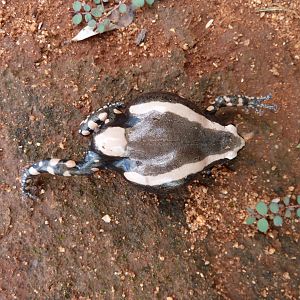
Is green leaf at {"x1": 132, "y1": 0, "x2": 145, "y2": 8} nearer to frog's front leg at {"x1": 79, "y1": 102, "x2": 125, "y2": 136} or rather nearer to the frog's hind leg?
frog's front leg at {"x1": 79, "y1": 102, "x2": 125, "y2": 136}

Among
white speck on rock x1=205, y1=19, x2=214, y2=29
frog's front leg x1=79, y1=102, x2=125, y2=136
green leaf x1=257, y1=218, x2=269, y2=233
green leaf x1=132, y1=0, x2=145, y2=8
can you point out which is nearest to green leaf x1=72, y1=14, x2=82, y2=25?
green leaf x1=132, y1=0, x2=145, y2=8

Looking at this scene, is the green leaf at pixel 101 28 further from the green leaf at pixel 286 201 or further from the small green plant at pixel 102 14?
the green leaf at pixel 286 201

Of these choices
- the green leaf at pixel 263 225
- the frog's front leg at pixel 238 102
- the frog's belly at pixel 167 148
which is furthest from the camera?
the frog's front leg at pixel 238 102

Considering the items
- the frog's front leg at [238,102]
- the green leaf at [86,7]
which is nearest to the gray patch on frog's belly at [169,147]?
the frog's front leg at [238,102]

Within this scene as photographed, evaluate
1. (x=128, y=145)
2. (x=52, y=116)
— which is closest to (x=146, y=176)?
(x=128, y=145)

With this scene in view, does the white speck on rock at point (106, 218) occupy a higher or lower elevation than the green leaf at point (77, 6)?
lower

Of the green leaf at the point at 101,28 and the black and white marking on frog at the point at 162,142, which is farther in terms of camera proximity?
the green leaf at the point at 101,28
